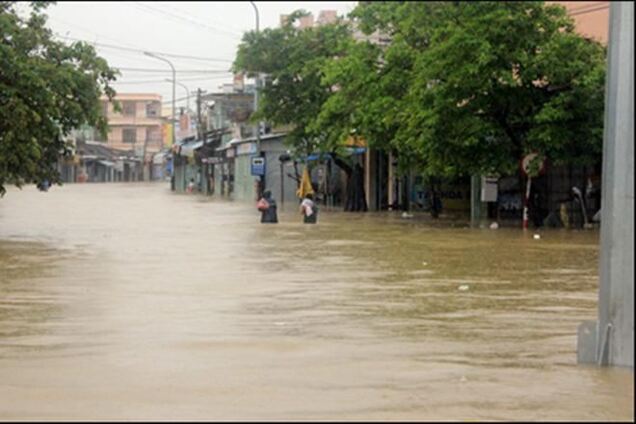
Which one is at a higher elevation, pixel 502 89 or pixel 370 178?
pixel 502 89

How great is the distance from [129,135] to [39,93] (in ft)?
348

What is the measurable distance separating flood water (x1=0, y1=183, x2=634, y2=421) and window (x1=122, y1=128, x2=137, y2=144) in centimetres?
10628

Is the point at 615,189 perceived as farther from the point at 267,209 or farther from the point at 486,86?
the point at 267,209

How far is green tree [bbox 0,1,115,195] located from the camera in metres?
22.7

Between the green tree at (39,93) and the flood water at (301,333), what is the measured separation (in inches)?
83.1

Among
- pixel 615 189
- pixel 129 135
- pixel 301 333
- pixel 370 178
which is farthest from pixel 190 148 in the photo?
pixel 615 189

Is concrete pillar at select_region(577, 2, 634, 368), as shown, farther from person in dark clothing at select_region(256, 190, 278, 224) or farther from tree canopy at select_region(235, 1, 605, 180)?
person in dark clothing at select_region(256, 190, 278, 224)

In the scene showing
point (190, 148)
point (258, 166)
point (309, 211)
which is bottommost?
point (309, 211)

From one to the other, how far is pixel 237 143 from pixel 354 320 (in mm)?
51382

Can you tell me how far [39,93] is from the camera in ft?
75.6

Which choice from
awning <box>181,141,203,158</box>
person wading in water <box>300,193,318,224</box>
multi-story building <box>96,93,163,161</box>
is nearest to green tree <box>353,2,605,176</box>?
person wading in water <box>300,193,318,224</box>

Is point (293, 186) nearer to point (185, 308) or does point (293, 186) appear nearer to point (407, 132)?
point (407, 132)

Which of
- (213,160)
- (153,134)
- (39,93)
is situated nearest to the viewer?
(39,93)

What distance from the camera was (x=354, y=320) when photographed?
11602mm
